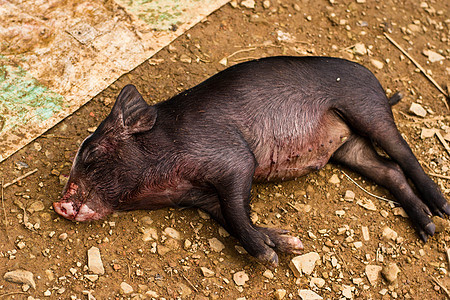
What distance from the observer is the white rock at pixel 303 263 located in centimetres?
347

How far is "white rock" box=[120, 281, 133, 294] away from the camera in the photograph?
3.24 metres

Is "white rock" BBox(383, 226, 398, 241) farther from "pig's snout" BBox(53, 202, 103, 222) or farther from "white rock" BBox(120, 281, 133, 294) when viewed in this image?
"pig's snout" BBox(53, 202, 103, 222)

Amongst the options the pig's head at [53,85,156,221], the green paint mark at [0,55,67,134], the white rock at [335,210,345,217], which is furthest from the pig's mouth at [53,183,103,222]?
the white rock at [335,210,345,217]

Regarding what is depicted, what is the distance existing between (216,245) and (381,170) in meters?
1.50

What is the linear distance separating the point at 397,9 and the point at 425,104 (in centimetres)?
142

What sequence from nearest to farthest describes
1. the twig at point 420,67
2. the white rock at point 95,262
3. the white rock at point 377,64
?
the white rock at point 95,262
the twig at point 420,67
the white rock at point 377,64

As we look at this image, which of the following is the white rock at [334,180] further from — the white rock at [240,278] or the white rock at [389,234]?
the white rock at [240,278]

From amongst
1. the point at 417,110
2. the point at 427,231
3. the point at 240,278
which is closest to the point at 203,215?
the point at 240,278

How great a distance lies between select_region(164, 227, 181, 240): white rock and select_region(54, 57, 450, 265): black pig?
186 mm

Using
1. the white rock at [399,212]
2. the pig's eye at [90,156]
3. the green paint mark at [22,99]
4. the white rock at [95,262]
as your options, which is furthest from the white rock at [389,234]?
the green paint mark at [22,99]

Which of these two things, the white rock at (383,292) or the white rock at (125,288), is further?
the white rock at (383,292)

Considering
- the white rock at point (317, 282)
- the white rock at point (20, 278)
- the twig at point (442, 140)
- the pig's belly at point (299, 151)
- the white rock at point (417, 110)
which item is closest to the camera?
the white rock at point (20, 278)

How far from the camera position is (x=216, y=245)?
357cm

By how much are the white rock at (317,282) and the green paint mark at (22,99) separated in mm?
2398
